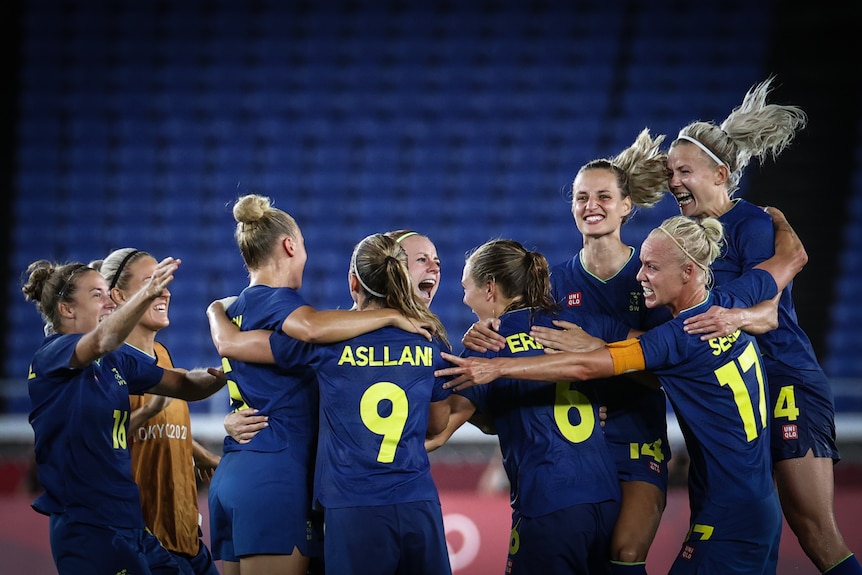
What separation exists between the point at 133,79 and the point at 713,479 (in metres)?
11.4

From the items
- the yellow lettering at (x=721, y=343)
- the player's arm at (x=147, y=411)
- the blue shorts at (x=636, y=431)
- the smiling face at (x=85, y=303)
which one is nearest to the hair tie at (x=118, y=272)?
the smiling face at (x=85, y=303)

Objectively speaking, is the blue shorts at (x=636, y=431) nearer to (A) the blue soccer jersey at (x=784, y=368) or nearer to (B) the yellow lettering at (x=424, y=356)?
(A) the blue soccer jersey at (x=784, y=368)

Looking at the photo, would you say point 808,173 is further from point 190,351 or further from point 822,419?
point 822,419

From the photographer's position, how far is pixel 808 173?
1288 cm

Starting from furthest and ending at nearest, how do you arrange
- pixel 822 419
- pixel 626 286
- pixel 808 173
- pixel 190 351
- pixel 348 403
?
pixel 808 173 → pixel 190 351 → pixel 626 286 → pixel 822 419 → pixel 348 403

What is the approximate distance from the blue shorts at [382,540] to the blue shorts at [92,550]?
2.90ft

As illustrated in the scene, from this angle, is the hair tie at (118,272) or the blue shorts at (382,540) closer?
the blue shorts at (382,540)

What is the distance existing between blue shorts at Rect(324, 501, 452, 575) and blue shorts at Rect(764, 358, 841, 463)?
1753mm

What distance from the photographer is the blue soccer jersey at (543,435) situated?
4.04 metres

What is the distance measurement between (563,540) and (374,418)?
37.1 inches

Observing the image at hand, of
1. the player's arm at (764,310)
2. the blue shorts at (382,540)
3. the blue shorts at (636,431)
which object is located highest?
the player's arm at (764,310)

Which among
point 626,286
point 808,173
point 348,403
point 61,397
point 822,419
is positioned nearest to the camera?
point 348,403

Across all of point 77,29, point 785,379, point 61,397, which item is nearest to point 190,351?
point 77,29

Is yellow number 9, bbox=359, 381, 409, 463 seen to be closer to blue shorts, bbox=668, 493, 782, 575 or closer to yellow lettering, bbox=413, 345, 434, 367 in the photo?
yellow lettering, bbox=413, 345, 434, 367
